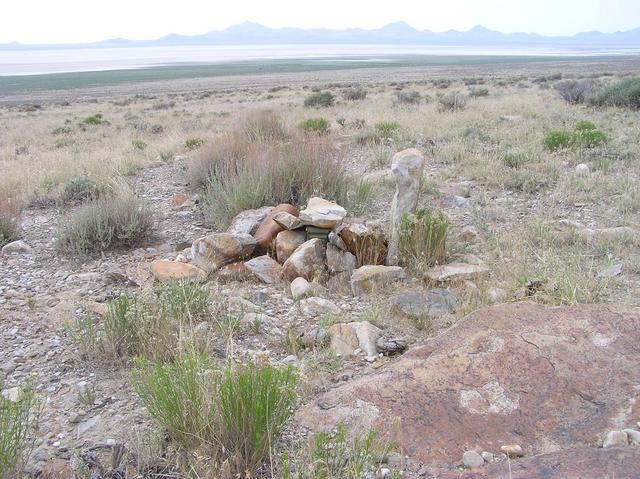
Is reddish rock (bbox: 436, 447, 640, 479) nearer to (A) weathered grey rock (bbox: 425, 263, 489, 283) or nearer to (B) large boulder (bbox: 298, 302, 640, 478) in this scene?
(B) large boulder (bbox: 298, 302, 640, 478)

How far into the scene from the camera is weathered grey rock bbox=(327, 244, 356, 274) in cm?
493

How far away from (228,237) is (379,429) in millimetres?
2917

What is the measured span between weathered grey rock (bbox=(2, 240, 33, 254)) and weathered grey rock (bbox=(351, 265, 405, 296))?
3479 mm

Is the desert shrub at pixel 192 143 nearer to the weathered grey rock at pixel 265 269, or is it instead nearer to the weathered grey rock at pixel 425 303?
the weathered grey rock at pixel 265 269

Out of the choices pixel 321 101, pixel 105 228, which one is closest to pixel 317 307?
pixel 105 228

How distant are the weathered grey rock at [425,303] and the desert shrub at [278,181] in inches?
95.4

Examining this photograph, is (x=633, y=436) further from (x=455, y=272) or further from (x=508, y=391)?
(x=455, y=272)

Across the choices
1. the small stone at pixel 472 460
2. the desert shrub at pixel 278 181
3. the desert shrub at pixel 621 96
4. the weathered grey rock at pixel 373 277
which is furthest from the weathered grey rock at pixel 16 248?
the desert shrub at pixel 621 96

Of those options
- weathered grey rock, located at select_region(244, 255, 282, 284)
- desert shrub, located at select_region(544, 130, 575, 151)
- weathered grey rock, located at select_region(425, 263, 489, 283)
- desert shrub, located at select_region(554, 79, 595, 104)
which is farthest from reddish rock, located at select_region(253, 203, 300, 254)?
desert shrub, located at select_region(554, 79, 595, 104)

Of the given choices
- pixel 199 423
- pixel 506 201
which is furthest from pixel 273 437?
pixel 506 201

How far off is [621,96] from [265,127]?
10072mm

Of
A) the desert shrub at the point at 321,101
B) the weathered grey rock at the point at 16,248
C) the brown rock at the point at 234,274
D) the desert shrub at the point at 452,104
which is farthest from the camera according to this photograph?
the desert shrub at the point at 321,101

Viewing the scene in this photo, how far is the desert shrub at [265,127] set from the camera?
992 cm

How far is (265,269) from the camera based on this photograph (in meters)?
4.99
